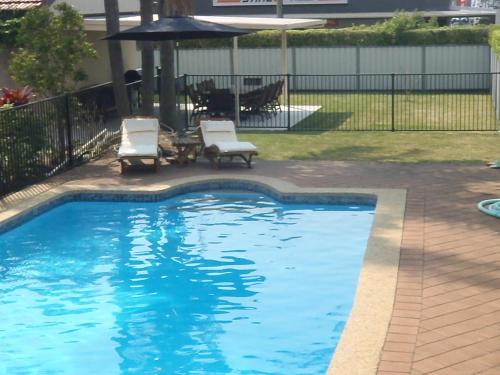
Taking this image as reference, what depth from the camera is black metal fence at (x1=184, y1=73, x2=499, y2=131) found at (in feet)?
68.0

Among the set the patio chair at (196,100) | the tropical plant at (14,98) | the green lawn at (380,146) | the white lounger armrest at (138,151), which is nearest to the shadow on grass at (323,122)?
the green lawn at (380,146)

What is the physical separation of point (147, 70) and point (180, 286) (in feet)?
31.9

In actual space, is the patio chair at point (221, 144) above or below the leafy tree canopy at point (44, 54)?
below

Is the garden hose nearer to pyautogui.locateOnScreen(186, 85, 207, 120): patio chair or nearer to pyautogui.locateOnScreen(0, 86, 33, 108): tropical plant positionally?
pyautogui.locateOnScreen(0, 86, 33, 108): tropical plant

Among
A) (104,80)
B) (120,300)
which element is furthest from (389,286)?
(104,80)

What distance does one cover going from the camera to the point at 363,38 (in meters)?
31.2

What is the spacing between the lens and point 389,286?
8.15 m

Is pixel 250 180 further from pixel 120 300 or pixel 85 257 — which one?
pixel 120 300

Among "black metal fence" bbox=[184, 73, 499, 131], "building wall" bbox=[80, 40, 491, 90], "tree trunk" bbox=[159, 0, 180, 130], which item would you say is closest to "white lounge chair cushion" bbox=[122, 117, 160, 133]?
"tree trunk" bbox=[159, 0, 180, 130]

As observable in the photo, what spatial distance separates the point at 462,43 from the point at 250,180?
61.2ft

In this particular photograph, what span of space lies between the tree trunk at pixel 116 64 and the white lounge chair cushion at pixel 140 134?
2383 mm

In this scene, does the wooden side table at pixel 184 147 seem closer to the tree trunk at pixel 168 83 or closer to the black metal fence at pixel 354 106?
the tree trunk at pixel 168 83

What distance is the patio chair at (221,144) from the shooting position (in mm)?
14844

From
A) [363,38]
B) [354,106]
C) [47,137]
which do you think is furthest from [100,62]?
[363,38]
